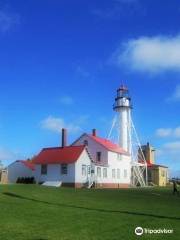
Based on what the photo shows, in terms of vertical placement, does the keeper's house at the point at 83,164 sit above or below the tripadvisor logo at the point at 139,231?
above

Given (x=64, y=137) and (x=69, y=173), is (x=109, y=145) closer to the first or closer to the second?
(x=64, y=137)

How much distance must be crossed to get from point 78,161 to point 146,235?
139ft

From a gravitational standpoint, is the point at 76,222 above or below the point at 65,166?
below

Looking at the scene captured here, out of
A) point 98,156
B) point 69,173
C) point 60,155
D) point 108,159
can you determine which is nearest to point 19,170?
point 60,155

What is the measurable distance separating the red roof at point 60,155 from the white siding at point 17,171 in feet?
16.8

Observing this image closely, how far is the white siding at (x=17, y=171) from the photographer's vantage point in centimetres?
6562

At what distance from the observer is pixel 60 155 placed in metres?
58.8

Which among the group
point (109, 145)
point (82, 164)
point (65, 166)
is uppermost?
point (109, 145)

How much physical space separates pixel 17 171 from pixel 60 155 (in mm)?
11931

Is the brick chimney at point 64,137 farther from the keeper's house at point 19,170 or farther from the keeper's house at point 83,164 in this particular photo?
the keeper's house at point 19,170

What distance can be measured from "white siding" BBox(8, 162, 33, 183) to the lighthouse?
60.8ft

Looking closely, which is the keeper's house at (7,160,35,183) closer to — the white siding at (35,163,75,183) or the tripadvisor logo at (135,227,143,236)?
the white siding at (35,163,75,183)

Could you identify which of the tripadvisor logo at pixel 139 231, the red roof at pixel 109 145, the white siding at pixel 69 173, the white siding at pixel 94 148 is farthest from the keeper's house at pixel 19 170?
the tripadvisor logo at pixel 139 231

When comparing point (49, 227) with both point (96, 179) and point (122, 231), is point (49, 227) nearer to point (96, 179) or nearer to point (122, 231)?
point (122, 231)
